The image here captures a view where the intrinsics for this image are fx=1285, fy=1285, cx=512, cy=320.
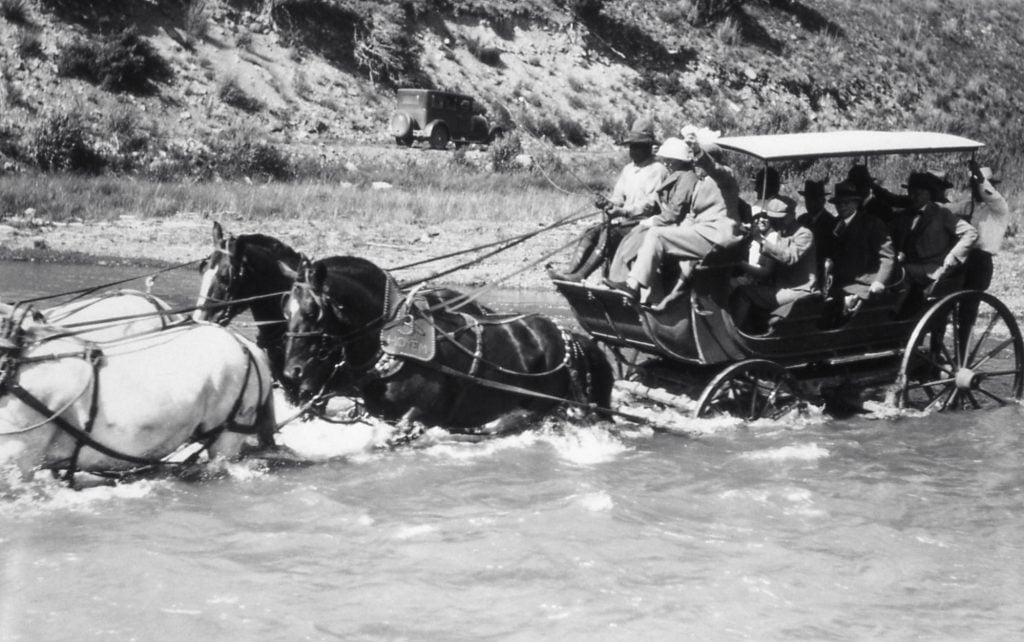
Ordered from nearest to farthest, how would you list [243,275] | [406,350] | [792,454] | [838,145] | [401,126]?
1. [243,275]
2. [406,350]
3. [792,454]
4. [838,145]
5. [401,126]

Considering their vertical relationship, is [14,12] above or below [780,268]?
above

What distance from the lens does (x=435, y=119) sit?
35.6 metres

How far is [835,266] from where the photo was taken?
1180 cm

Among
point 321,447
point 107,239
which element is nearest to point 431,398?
point 321,447

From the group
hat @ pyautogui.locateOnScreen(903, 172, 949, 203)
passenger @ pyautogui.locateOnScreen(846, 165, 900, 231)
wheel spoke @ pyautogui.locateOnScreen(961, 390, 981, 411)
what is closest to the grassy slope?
passenger @ pyautogui.locateOnScreen(846, 165, 900, 231)

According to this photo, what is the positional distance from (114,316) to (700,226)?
15.3ft

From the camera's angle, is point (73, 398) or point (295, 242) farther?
point (295, 242)

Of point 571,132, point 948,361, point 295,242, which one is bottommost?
point 295,242

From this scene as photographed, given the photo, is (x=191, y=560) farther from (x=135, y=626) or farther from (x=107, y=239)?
(x=107, y=239)

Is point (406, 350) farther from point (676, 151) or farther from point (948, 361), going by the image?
point (948, 361)

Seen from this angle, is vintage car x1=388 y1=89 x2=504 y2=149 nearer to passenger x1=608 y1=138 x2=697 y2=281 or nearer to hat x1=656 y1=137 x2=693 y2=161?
passenger x1=608 y1=138 x2=697 y2=281

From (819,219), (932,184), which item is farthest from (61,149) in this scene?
(932,184)

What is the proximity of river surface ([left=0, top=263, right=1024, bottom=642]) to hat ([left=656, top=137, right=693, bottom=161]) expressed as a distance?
2.24 metres

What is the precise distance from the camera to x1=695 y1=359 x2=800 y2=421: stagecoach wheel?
10992 mm
